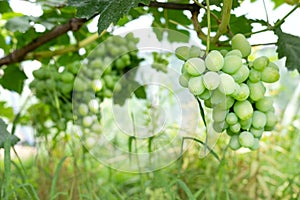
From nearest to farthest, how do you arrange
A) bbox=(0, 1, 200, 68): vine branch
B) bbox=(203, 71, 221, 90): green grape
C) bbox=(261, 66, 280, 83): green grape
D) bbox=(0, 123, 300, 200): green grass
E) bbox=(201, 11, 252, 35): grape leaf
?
bbox=(203, 71, 221, 90): green grape < bbox=(261, 66, 280, 83): green grape < bbox=(201, 11, 252, 35): grape leaf < bbox=(0, 1, 200, 68): vine branch < bbox=(0, 123, 300, 200): green grass

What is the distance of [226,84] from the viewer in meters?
0.70

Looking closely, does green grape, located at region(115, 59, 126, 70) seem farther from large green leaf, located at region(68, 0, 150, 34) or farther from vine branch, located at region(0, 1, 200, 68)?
large green leaf, located at region(68, 0, 150, 34)

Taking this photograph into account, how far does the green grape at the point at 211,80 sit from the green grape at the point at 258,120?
0.48ft

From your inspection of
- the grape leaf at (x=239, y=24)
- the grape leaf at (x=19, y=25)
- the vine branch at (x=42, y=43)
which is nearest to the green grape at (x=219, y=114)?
the grape leaf at (x=239, y=24)

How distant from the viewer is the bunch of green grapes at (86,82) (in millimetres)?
1254

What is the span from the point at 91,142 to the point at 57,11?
0.38 metres

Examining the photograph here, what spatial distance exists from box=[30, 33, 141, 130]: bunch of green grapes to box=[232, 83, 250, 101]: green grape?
0.55 m

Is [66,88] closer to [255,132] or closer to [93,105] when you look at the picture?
[93,105]

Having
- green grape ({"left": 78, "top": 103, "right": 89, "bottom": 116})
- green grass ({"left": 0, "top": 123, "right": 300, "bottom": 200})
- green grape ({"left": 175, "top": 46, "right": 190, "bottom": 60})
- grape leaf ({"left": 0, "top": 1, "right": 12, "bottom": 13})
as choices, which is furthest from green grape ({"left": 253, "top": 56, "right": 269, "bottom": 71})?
grape leaf ({"left": 0, "top": 1, "right": 12, "bottom": 13})

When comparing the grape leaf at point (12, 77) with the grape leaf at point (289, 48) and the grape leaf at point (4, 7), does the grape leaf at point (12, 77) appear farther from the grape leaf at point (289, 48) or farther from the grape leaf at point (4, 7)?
the grape leaf at point (289, 48)

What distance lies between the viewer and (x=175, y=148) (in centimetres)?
150

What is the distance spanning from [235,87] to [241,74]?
0.03m

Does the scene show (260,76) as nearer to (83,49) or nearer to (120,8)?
(120,8)

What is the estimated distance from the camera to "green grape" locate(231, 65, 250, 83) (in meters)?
0.73
